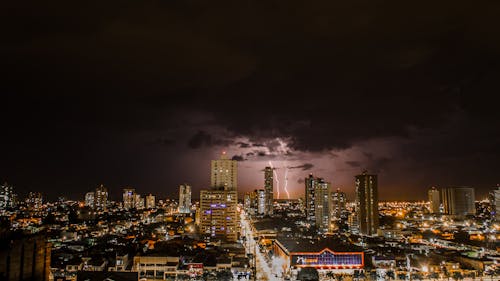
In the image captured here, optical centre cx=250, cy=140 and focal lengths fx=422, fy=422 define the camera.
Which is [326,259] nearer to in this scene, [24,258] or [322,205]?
[24,258]

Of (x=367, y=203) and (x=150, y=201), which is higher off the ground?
(x=150, y=201)

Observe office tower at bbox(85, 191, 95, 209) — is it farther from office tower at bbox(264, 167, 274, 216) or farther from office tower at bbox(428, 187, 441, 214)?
office tower at bbox(428, 187, 441, 214)

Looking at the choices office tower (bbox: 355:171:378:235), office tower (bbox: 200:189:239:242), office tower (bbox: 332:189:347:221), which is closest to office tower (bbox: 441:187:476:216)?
office tower (bbox: 332:189:347:221)

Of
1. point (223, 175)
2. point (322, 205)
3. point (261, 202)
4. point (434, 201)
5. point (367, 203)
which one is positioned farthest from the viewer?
point (434, 201)

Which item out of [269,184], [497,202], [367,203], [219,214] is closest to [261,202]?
[269,184]

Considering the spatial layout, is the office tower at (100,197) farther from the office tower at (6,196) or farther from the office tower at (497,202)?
the office tower at (497,202)

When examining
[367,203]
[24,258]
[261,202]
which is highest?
[261,202]

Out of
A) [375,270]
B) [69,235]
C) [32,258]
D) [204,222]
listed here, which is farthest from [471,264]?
[69,235]

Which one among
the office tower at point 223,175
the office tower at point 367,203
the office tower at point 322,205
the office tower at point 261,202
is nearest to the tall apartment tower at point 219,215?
the office tower at point 223,175
